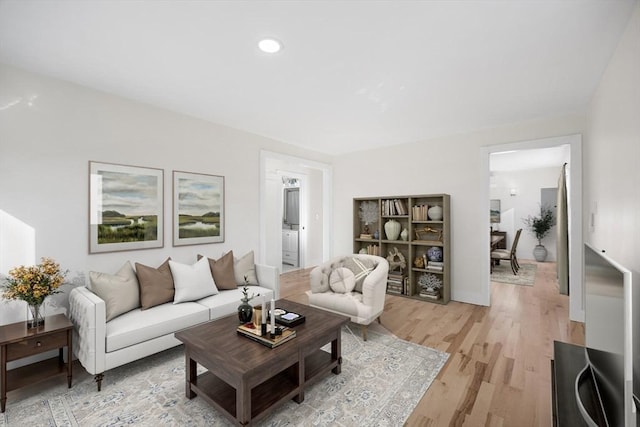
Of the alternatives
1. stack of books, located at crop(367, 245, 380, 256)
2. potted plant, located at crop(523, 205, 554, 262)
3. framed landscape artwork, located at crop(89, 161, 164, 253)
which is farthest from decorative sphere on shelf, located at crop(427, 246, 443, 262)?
potted plant, located at crop(523, 205, 554, 262)

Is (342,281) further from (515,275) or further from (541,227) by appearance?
(541,227)

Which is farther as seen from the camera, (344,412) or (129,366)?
(129,366)

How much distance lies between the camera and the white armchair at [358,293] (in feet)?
9.82

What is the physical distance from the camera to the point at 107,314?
246 cm

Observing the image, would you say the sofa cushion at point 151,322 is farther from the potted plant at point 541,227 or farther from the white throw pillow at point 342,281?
the potted plant at point 541,227

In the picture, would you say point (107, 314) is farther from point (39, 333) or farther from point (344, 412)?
point (344, 412)

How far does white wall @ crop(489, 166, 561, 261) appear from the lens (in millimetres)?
7898

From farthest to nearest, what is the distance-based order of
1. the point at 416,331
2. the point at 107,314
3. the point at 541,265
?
the point at 541,265 → the point at 416,331 → the point at 107,314

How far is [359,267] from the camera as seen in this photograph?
3479mm

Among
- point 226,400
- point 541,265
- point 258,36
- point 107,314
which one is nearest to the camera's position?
point 226,400

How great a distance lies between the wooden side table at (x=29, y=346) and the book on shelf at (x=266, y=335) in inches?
51.7

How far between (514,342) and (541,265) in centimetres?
559

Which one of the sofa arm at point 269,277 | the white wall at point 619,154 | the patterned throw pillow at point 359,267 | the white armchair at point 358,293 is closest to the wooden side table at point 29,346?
the sofa arm at point 269,277

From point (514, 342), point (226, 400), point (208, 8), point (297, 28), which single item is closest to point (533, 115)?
point (514, 342)
